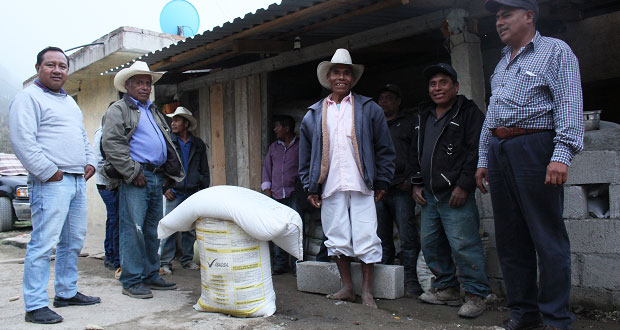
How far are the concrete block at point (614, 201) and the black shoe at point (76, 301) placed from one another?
4272 mm

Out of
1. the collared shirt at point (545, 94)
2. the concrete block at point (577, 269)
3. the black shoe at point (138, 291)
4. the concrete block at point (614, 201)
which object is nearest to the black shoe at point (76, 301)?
→ the black shoe at point (138, 291)

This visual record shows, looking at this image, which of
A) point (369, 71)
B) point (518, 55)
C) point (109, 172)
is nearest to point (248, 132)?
point (369, 71)

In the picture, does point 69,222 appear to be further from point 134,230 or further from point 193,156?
point 193,156

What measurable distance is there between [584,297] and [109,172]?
4.14m

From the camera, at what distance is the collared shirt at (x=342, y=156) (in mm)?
4152

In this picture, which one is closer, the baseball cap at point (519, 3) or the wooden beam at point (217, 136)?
the baseball cap at point (519, 3)

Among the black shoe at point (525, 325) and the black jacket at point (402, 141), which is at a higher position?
the black jacket at point (402, 141)

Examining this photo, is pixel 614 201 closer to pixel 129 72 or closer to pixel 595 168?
pixel 595 168

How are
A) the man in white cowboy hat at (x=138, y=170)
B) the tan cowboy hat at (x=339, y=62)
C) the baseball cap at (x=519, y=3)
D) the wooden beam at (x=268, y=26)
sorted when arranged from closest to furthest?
the baseball cap at (x=519, y=3) < the tan cowboy hat at (x=339, y=62) < the man in white cowboy hat at (x=138, y=170) < the wooden beam at (x=268, y=26)

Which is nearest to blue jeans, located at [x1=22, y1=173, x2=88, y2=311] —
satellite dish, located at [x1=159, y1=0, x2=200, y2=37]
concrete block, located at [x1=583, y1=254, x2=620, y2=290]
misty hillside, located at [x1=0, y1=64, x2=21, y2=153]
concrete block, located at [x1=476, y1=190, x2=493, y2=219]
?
concrete block, located at [x1=476, y1=190, x2=493, y2=219]

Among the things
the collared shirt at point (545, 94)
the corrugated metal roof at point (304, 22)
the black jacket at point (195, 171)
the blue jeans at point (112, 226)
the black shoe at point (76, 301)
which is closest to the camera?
the collared shirt at point (545, 94)

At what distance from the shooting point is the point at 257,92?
6793 mm

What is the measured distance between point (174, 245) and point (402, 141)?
10.2ft

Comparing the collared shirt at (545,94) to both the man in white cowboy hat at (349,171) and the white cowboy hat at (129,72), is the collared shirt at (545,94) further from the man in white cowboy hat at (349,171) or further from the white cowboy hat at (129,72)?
the white cowboy hat at (129,72)
